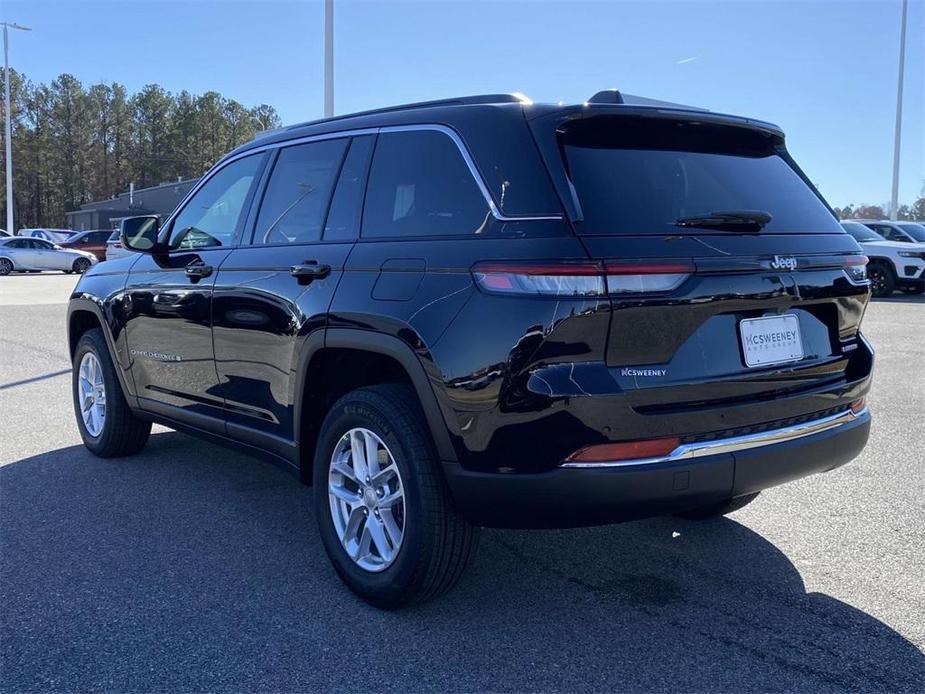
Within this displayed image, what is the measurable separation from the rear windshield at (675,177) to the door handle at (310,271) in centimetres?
114

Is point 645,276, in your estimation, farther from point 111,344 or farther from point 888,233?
point 888,233

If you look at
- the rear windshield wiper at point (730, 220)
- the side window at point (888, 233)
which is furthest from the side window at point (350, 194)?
the side window at point (888, 233)

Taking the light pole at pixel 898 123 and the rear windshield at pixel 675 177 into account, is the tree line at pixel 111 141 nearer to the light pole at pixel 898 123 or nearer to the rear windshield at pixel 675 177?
the light pole at pixel 898 123

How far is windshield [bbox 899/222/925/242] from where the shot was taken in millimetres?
19469

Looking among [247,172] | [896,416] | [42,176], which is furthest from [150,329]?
[42,176]

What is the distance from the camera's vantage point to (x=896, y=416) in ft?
22.5

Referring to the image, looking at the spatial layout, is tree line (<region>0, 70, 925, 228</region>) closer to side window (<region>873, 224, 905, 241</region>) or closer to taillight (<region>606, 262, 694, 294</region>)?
side window (<region>873, 224, 905, 241</region>)

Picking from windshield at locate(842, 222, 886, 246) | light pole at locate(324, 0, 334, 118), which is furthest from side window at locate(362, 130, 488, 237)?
windshield at locate(842, 222, 886, 246)

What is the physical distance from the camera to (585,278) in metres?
2.69

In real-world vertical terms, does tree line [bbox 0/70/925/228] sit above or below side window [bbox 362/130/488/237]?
above

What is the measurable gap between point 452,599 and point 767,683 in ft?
3.97

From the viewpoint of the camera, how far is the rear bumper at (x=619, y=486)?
2.75 m

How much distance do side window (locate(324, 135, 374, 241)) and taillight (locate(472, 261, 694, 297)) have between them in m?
1.02

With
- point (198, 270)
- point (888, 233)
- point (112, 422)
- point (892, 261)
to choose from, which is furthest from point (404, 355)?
point (888, 233)
